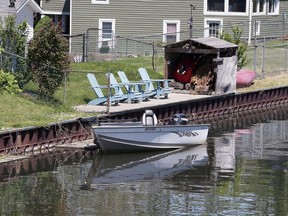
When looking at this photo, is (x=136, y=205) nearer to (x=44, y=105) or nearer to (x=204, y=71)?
(x=44, y=105)

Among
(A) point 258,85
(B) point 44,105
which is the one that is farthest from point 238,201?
(A) point 258,85

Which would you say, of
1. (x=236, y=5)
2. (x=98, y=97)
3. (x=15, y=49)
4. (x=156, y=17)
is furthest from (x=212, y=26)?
(x=15, y=49)

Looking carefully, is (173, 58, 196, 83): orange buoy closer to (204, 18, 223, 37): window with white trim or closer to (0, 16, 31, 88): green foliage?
(0, 16, 31, 88): green foliage

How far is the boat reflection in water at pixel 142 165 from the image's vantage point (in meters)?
36.1

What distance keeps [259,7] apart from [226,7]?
3288mm

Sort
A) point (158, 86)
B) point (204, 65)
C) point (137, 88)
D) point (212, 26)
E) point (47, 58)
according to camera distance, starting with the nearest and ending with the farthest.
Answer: point (47, 58) < point (137, 88) < point (158, 86) < point (204, 65) < point (212, 26)

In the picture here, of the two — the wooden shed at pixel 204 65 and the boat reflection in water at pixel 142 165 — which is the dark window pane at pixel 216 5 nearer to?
the wooden shed at pixel 204 65

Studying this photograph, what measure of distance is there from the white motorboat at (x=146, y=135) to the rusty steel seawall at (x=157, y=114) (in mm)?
1911

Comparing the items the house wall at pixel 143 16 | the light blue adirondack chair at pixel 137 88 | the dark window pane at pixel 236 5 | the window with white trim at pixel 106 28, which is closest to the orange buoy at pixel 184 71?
the light blue adirondack chair at pixel 137 88

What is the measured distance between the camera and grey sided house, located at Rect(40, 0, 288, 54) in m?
71.2

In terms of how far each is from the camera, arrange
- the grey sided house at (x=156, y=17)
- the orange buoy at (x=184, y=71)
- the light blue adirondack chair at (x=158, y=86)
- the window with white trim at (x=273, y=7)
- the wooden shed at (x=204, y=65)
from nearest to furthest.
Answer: the light blue adirondack chair at (x=158, y=86) → the wooden shed at (x=204, y=65) → the orange buoy at (x=184, y=71) → the grey sided house at (x=156, y=17) → the window with white trim at (x=273, y=7)

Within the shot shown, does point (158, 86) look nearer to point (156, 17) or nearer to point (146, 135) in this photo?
point (146, 135)

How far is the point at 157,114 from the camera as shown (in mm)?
47219

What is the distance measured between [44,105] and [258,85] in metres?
18.7
